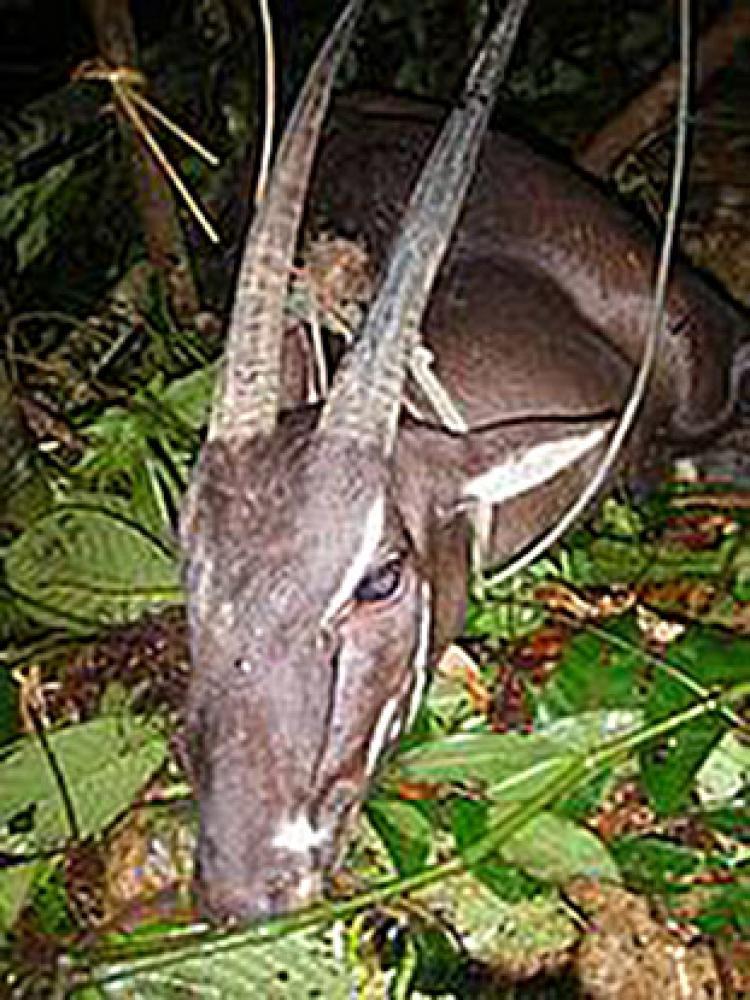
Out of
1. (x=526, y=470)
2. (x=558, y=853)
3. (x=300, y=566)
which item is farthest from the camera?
(x=526, y=470)

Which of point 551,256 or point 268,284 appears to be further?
point 551,256

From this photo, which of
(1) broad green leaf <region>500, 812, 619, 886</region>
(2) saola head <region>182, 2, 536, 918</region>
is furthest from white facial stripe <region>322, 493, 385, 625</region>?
(1) broad green leaf <region>500, 812, 619, 886</region>

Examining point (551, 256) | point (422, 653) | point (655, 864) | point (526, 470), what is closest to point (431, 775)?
point (422, 653)

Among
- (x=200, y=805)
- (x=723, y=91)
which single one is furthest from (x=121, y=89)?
(x=723, y=91)

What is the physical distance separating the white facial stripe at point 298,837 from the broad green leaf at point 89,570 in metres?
0.71

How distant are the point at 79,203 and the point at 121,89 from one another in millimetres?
850

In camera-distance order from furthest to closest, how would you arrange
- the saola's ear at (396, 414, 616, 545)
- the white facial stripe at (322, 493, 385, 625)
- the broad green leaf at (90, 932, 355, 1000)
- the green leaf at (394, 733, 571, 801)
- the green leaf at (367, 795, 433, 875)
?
the saola's ear at (396, 414, 616, 545) → the green leaf at (394, 733, 571, 801) → the green leaf at (367, 795, 433, 875) → the white facial stripe at (322, 493, 385, 625) → the broad green leaf at (90, 932, 355, 1000)

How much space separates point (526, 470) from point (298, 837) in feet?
2.31

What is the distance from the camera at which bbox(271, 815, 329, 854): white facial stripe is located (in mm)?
2721

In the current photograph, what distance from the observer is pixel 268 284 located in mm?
2895

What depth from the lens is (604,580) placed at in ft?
11.9

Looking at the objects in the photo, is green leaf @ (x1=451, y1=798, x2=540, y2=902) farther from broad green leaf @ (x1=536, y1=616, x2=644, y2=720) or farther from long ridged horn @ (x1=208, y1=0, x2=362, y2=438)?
long ridged horn @ (x1=208, y1=0, x2=362, y2=438)

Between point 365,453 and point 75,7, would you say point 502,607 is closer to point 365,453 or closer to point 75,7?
point 365,453

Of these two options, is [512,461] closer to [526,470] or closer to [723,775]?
[526,470]
